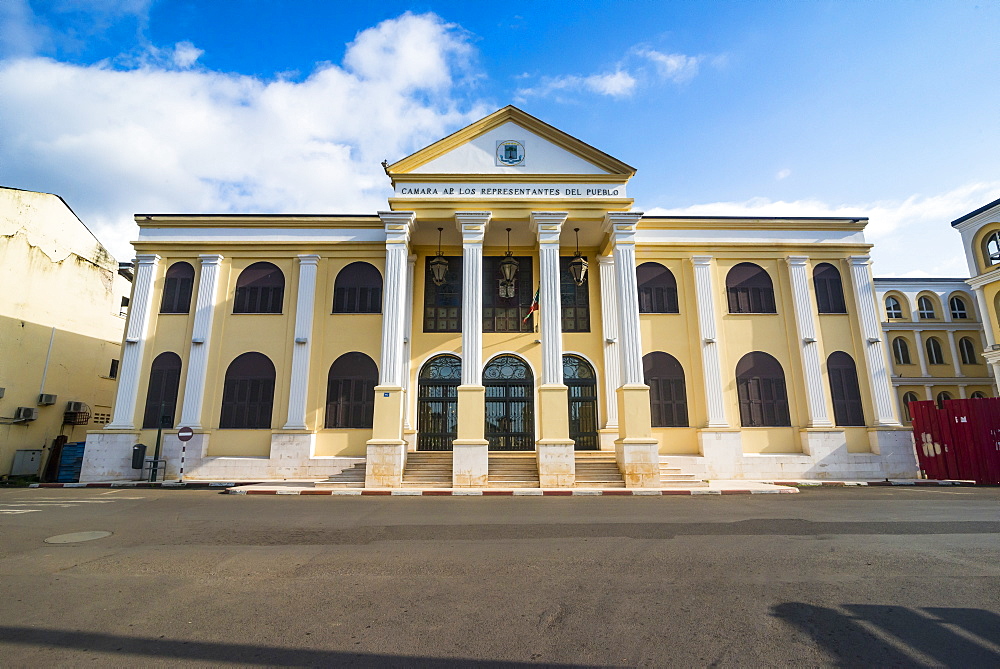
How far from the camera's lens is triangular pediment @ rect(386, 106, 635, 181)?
1591 cm

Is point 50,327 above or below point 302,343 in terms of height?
above

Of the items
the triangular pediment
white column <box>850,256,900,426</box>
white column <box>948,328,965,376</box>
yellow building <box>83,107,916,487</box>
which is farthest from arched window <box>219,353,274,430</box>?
white column <box>948,328,965,376</box>

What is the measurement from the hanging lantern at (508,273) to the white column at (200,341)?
9.69 m

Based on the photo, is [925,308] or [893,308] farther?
[893,308]

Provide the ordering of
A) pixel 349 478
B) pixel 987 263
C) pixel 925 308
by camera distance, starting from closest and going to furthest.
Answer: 1. pixel 349 478
2. pixel 987 263
3. pixel 925 308

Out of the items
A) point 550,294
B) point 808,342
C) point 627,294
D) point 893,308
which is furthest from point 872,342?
point 893,308

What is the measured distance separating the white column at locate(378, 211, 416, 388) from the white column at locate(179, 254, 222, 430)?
256 inches

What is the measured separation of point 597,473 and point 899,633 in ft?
34.7

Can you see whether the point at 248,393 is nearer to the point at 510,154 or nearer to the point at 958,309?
the point at 510,154

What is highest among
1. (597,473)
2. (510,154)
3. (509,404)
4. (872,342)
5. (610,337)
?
(510,154)

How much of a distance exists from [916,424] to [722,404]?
6245 millimetres

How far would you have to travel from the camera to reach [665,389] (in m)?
16.9

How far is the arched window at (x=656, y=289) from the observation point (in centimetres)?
1759

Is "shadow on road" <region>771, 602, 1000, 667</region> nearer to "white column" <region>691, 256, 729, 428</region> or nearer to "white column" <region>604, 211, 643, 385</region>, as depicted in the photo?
"white column" <region>604, 211, 643, 385</region>
